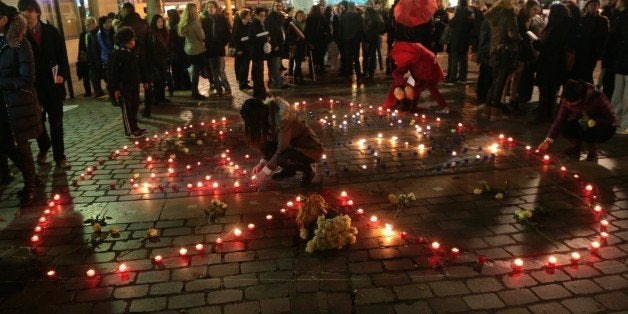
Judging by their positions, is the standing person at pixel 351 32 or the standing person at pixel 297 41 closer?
the standing person at pixel 351 32

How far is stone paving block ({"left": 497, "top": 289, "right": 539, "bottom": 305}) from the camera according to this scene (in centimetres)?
346

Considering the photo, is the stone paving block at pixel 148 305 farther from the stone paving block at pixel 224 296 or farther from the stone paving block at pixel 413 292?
the stone paving block at pixel 413 292

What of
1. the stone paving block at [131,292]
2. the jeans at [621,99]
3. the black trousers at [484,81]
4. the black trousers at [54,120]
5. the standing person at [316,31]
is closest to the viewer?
the stone paving block at [131,292]

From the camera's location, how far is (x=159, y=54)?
10430 mm

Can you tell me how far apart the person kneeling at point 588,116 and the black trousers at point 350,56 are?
6.95 m

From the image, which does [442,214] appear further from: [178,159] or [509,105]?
[509,105]

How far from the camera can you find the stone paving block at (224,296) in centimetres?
361

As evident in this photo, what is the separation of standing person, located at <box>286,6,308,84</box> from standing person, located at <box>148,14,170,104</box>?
3283 millimetres

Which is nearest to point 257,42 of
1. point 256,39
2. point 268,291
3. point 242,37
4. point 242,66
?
point 256,39

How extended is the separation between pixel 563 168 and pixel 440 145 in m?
1.70

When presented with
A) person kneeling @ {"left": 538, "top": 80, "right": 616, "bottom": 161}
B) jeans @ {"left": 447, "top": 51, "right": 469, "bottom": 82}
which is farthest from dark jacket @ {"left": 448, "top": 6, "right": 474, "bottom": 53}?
person kneeling @ {"left": 538, "top": 80, "right": 616, "bottom": 161}

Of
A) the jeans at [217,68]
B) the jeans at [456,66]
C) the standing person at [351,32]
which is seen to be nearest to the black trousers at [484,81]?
the jeans at [456,66]

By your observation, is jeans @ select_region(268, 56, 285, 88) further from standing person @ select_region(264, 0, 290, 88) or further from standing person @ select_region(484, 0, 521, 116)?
standing person @ select_region(484, 0, 521, 116)

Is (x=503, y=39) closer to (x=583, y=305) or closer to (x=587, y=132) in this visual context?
(x=587, y=132)
